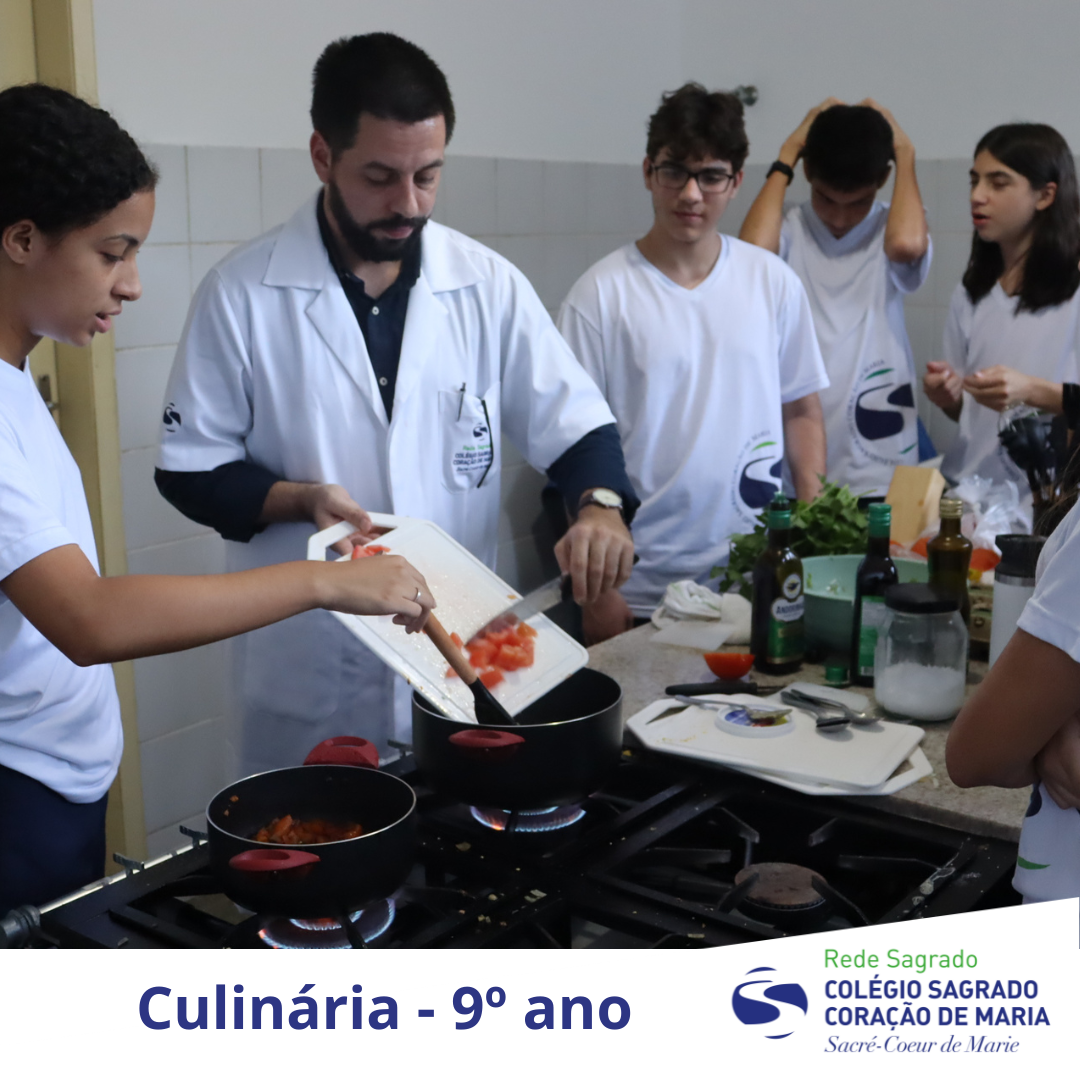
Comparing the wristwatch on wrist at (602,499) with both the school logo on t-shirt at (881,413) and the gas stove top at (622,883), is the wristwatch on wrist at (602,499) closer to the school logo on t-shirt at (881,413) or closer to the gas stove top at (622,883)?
the gas stove top at (622,883)

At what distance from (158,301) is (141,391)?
18cm

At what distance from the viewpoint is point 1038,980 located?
3.16ft

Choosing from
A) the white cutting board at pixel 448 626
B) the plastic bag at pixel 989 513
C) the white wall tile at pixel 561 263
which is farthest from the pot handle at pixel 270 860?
the white wall tile at pixel 561 263

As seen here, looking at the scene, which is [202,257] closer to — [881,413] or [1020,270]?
[881,413]

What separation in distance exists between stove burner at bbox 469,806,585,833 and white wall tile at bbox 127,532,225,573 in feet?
4.50

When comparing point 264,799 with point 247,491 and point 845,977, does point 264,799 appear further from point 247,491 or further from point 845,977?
point 247,491

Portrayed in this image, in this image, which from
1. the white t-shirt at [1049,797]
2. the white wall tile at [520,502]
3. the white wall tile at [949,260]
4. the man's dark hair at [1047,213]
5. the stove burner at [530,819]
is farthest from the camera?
the white wall tile at [949,260]

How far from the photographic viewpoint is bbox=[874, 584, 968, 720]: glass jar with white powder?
1.53 meters

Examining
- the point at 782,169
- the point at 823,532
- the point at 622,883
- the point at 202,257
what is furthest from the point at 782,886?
the point at 782,169

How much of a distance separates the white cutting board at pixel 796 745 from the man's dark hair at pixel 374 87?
89cm

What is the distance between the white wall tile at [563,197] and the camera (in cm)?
340

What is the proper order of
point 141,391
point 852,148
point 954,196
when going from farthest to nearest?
point 954,196, point 852,148, point 141,391

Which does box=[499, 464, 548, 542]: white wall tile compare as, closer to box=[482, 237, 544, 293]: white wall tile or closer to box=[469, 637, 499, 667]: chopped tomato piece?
box=[482, 237, 544, 293]: white wall tile

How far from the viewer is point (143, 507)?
250 cm
